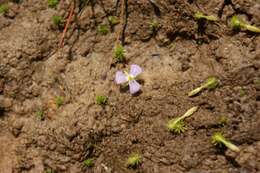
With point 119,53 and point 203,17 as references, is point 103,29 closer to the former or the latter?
point 119,53

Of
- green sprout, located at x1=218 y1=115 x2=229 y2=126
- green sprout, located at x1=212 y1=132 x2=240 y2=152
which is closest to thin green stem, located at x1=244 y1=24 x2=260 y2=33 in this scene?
green sprout, located at x1=218 y1=115 x2=229 y2=126

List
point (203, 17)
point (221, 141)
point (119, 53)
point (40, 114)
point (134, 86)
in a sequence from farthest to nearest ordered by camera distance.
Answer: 1. point (40, 114)
2. point (119, 53)
3. point (134, 86)
4. point (203, 17)
5. point (221, 141)

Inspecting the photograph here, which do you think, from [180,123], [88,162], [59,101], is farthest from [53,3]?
[180,123]

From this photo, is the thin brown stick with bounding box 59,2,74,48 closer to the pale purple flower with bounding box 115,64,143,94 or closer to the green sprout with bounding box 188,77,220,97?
the pale purple flower with bounding box 115,64,143,94

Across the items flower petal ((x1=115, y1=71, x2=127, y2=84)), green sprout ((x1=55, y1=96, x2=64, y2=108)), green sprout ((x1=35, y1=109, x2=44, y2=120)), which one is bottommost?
green sprout ((x1=35, y1=109, x2=44, y2=120))

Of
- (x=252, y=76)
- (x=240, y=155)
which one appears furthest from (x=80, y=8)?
(x=240, y=155)
